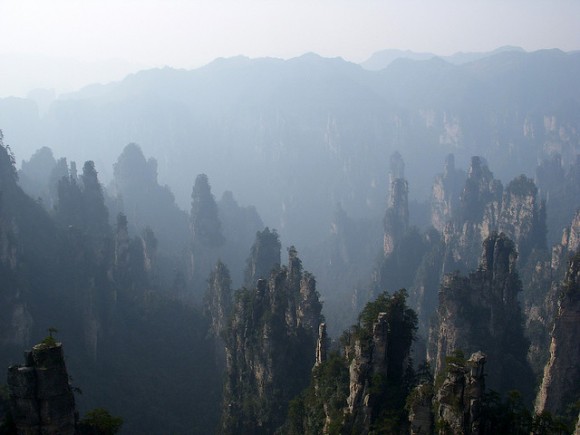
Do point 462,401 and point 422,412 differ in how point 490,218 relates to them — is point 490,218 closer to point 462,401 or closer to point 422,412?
point 422,412

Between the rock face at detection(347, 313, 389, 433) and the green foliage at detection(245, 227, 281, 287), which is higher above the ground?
the green foliage at detection(245, 227, 281, 287)

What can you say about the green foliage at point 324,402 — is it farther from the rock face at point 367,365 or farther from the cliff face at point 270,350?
the cliff face at point 270,350

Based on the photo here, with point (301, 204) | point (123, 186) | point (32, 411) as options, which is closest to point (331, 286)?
point (123, 186)

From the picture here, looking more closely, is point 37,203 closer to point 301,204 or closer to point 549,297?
point 549,297

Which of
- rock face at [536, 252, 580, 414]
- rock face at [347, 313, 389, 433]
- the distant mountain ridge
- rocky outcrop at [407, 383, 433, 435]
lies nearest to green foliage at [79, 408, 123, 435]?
rock face at [347, 313, 389, 433]

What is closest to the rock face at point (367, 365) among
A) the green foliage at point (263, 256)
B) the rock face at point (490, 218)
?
the green foliage at point (263, 256)

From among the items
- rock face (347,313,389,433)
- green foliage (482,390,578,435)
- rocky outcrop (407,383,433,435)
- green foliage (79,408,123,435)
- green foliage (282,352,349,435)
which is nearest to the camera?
green foliage (79,408,123,435)

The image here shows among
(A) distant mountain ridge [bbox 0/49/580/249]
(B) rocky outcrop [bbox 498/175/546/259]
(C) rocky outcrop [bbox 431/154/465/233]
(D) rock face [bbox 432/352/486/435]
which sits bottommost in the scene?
(D) rock face [bbox 432/352/486/435]

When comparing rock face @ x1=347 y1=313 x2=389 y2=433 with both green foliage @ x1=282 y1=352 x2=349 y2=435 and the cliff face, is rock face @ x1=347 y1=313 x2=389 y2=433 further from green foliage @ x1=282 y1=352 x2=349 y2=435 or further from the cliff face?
the cliff face
